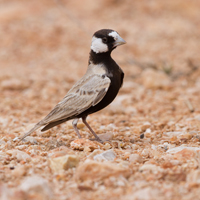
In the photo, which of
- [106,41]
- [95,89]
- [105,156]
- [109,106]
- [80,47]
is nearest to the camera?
[105,156]

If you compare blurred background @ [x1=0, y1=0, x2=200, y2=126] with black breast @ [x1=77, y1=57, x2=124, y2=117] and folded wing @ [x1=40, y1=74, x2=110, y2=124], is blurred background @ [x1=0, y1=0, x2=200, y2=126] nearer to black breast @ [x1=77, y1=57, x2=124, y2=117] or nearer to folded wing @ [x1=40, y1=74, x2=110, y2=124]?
folded wing @ [x1=40, y1=74, x2=110, y2=124]

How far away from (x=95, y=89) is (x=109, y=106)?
7.23ft

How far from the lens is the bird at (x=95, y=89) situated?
4455 millimetres

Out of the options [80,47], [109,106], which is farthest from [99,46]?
[80,47]

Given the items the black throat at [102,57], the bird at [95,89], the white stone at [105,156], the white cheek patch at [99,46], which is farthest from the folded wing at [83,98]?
the white stone at [105,156]

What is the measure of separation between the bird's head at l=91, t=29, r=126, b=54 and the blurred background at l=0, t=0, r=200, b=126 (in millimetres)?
2153

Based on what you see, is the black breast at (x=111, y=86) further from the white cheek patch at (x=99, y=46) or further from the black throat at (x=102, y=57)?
the white cheek patch at (x=99, y=46)

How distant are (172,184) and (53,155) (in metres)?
1.32

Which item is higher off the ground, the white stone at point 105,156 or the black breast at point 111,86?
the black breast at point 111,86

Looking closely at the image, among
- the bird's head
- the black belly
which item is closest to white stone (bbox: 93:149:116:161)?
the black belly

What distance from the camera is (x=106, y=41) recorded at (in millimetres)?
4633

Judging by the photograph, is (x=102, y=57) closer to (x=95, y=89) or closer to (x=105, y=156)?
(x=95, y=89)

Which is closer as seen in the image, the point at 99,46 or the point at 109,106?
the point at 99,46

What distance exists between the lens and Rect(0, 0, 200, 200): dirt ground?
310 cm
